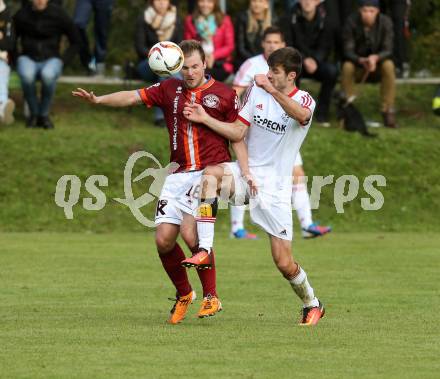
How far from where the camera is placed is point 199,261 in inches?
352

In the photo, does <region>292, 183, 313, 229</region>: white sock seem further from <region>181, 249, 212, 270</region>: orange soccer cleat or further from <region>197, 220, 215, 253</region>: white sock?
<region>181, 249, 212, 270</region>: orange soccer cleat

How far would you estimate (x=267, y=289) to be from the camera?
11.7m

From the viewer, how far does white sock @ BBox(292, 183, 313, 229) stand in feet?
51.5

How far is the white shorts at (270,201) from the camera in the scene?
921 cm

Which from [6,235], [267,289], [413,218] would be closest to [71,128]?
[6,235]

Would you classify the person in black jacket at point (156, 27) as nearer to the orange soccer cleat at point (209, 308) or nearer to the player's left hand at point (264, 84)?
the orange soccer cleat at point (209, 308)

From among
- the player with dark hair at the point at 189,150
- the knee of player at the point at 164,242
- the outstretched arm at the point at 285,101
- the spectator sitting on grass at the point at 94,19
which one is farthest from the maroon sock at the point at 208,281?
the spectator sitting on grass at the point at 94,19

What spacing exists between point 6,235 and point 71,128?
390 centimetres

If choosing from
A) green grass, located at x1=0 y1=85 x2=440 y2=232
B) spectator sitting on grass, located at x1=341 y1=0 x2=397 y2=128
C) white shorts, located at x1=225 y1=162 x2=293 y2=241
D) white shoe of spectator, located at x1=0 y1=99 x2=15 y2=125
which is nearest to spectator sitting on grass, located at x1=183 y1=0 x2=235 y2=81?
green grass, located at x1=0 y1=85 x2=440 y2=232

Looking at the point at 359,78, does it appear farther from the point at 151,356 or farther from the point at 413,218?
the point at 151,356

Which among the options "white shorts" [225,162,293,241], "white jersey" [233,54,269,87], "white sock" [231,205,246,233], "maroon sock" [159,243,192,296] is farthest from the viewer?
"white sock" [231,205,246,233]

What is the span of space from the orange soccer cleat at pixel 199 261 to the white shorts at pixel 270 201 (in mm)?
469

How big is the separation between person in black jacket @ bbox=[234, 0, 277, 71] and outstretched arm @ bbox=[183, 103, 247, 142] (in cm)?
1005

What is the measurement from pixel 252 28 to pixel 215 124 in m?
Result: 10.4
